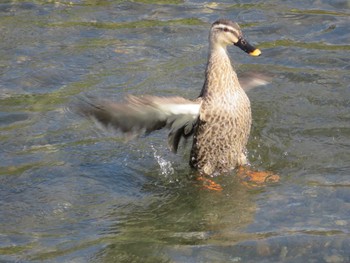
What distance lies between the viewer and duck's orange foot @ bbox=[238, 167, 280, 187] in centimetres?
686

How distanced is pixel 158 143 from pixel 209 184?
3.05 ft

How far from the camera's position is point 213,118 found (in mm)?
6980

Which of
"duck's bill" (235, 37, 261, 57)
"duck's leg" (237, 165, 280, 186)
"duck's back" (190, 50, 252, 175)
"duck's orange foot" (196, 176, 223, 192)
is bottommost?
"duck's orange foot" (196, 176, 223, 192)

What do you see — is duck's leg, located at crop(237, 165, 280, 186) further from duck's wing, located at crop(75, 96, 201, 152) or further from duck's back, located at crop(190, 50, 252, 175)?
duck's wing, located at crop(75, 96, 201, 152)

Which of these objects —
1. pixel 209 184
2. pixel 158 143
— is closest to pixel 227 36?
pixel 209 184

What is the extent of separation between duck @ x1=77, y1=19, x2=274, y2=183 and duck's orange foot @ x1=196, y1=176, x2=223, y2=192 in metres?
0.07

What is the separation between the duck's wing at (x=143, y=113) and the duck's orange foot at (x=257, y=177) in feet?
1.99

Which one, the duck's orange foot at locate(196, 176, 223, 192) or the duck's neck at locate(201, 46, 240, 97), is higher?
the duck's neck at locate(201, 46, 240, 97)

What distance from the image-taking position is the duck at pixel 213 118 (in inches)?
261

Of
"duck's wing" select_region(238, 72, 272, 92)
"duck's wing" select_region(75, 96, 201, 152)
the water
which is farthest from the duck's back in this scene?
"duck's wing" select_region(238, 72, 272, 92)

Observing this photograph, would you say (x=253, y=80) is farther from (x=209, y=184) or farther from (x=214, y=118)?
(x=209, y=184)

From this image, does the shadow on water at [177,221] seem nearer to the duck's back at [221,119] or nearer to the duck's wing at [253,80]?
the duck's back at [221,119]

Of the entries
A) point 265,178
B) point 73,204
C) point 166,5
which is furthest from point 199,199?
point 166,5

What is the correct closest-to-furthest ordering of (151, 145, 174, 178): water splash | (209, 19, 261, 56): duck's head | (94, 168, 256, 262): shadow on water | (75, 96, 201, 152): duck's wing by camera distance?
(94, 168, 256, 262): shadow on water, (75, 96, 201, 152): duck's wing, (209, 19, 261, 56): duck's head, (151, 145, 174, 178): water splash
